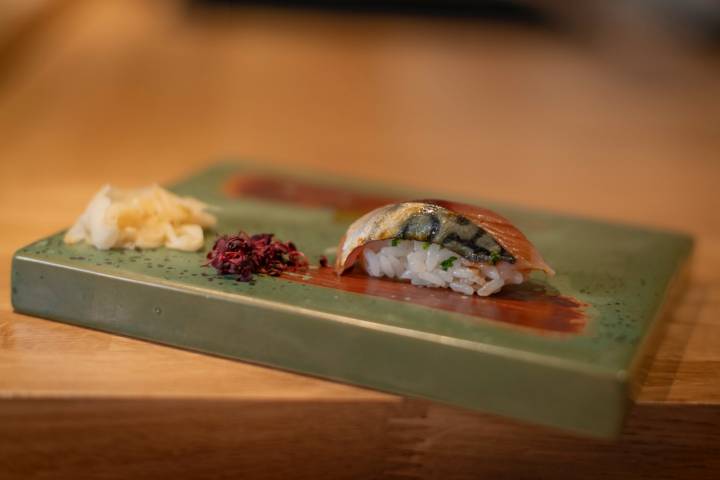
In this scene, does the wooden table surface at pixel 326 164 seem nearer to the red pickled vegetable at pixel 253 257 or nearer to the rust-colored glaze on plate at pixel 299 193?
the red pickled vegetable at pixel 253 257

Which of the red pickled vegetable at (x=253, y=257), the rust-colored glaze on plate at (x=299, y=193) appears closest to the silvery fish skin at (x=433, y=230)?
the red pickled vegetable at (x=253, y=257)

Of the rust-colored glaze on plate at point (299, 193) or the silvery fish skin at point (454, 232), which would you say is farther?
the rust-colored glaze on plate at point (299, 193)

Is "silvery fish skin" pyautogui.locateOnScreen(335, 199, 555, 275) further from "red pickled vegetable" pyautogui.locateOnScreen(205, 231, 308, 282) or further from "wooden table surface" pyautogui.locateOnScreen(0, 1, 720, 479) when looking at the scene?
"wooden table surface" pyautogui.locateOnScreen(0, 1, 720, 479)

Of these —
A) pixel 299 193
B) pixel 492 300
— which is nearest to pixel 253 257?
pixel 492 300

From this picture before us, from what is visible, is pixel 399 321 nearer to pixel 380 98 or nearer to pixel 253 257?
pixel 253 257

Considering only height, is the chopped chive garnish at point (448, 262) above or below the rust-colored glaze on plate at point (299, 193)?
below

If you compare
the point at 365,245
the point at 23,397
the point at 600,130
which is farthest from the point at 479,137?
the point at 23,397
